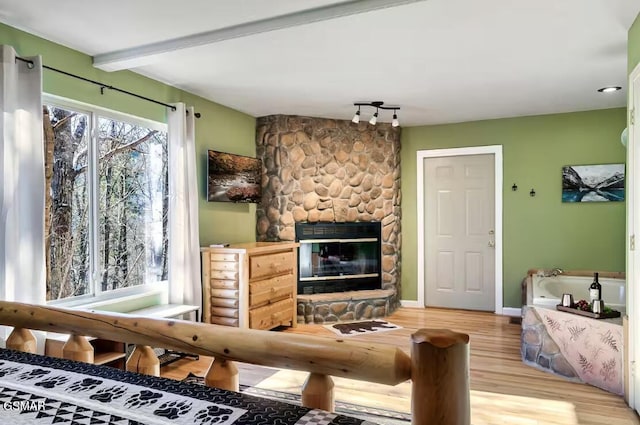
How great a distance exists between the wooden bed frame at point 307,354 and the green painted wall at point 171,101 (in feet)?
7.00

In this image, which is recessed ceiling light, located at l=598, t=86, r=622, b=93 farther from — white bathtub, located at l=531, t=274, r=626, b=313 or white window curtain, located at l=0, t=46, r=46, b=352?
white window curtain, located at l=0, t=46, r=46, b=352

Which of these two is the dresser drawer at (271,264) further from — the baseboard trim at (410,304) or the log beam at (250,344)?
the log beam at (250,344)

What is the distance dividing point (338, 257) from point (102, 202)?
9.38 ft

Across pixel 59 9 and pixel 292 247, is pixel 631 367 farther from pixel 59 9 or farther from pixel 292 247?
pixel 59 9

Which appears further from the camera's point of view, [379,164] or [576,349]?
[379,164]

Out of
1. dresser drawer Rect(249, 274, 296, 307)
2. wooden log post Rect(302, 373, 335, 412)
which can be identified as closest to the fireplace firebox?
dresser drawer Rect(249, 274, 296, 307)

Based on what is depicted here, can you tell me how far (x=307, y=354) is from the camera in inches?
40.3

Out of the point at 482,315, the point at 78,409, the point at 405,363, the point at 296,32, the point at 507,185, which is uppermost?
the point at 296,32

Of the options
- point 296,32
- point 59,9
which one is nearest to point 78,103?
point 59,9

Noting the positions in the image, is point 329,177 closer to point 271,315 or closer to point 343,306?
point 343,306

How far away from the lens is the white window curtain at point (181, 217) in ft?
12.7

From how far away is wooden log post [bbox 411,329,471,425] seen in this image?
889 millimetres

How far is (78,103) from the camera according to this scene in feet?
10.5

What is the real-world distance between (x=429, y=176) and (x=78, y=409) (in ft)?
17.3
